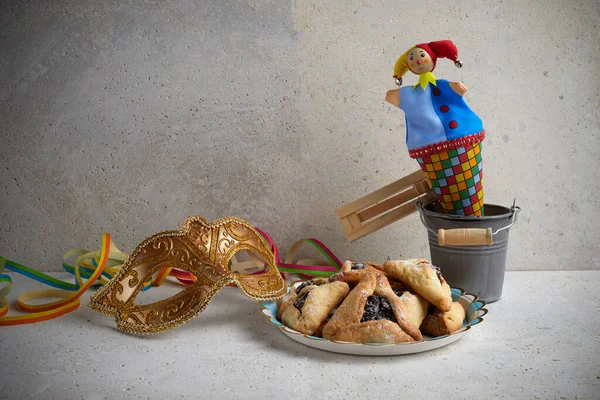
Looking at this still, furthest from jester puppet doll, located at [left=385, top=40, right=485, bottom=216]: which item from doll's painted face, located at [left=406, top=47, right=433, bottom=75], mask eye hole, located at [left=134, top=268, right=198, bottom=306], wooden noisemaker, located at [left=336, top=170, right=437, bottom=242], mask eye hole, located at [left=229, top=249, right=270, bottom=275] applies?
mask eye hole, located at [left=134, top=268, right=198, bottom=306]

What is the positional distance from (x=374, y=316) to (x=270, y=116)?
0.73 meters

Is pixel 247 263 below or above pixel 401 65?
below

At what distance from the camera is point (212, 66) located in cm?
Result: 160

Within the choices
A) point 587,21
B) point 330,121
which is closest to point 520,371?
point 330,121

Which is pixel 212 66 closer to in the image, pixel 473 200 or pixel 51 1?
pixel 51 1

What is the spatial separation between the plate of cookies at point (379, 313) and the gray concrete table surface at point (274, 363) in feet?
0.11

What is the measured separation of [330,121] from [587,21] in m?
0.70

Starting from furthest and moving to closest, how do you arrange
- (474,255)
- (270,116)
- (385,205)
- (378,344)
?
(270,116)
(385,205)
(474,255)
(378,344)

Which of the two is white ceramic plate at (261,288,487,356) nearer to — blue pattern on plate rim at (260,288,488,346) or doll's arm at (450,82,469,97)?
blue pattern on plate rim at (260,288,488,346)

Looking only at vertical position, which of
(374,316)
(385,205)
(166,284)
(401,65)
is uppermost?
(401,65)

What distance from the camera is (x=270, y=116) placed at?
161 centimetres

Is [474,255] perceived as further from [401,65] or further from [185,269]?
[185,269]

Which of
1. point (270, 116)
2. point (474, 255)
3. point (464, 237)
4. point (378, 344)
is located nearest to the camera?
point (378, 344)

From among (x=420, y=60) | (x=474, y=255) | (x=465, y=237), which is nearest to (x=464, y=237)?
(x=465, y=237)
